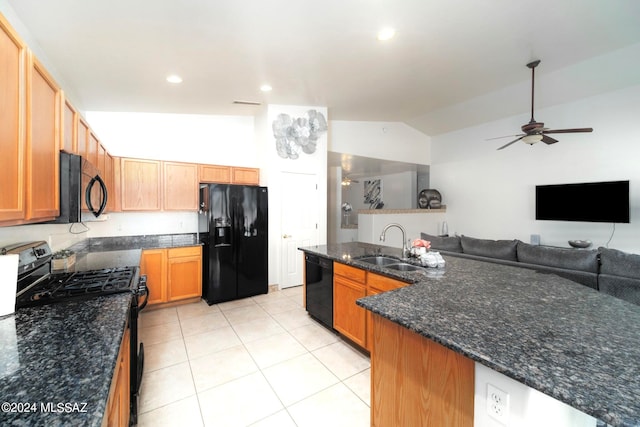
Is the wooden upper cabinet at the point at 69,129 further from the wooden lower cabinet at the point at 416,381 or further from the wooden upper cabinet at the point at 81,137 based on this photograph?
the wooden lower cabinet at the point at 416,381

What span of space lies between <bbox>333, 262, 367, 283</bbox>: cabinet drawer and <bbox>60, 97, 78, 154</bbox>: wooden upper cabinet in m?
2.17

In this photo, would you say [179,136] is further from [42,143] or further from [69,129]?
[42,143]

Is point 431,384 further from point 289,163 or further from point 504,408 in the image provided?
point 289,163

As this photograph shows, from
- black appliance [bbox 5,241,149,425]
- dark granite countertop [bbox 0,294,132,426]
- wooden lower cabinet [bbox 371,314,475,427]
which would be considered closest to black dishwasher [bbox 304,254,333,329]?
wooden lower cabinet [bbox 371,314,475,427]

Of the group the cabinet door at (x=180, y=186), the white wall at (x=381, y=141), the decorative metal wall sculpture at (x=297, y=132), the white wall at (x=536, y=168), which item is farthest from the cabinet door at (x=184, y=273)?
the white wall at (x=536, y=168)

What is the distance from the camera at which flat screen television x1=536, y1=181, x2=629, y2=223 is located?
12.8ft

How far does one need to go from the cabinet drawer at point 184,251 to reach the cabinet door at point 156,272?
8 cm

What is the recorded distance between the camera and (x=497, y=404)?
0.95 meters

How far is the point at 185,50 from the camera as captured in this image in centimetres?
250

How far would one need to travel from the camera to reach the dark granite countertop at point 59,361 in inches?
26.0

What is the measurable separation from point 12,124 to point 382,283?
2.22 m

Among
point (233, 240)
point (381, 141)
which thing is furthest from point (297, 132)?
point (381, 141)

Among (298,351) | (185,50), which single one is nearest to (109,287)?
(298,351)

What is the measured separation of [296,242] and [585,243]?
4.56 metres
